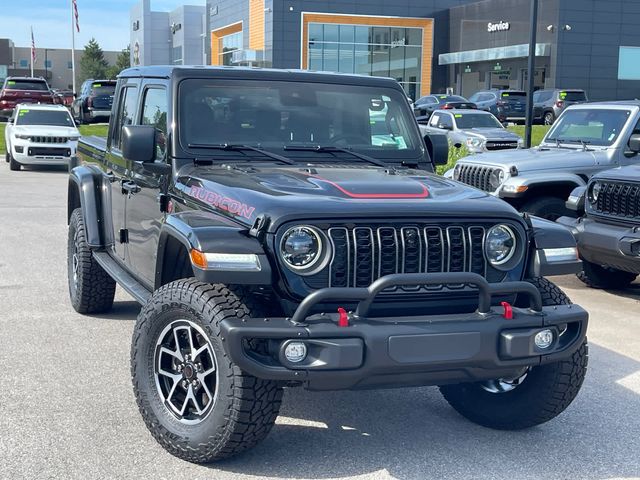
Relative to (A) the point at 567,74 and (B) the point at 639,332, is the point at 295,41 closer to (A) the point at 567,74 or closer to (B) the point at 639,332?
(A) the point at 567,74

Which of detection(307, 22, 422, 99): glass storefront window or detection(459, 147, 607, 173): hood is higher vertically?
detection(307, 22, 422, 99): glass storefront window

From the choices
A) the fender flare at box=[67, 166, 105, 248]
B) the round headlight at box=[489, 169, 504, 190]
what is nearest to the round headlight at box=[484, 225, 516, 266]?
the fender flare at box=[67, 166, 105, 248]

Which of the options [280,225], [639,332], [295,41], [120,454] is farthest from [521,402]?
[295,41]

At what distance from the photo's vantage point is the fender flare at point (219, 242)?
384cm

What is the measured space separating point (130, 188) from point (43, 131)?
16.0m

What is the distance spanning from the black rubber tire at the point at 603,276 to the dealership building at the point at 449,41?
146 feet

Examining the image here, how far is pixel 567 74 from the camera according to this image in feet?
172

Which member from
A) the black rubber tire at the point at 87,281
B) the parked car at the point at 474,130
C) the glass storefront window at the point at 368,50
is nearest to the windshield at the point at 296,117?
the black rubber tire at the point at 87,281

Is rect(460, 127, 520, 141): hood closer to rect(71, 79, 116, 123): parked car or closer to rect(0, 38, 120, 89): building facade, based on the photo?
rect(71, 79, 116, 123): parked car

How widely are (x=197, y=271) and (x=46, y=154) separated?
59.1ft

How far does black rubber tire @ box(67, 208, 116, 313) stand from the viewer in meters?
6.78

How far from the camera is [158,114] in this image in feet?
18.1

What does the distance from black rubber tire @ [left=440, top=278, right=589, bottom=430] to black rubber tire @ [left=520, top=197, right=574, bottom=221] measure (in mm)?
5204

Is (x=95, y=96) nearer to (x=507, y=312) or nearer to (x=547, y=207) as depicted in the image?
(x=547, y=207)
